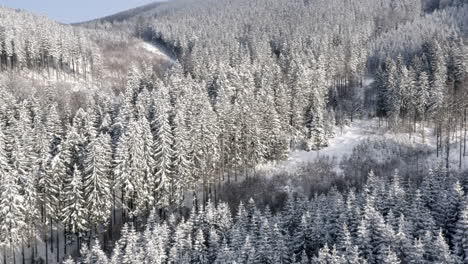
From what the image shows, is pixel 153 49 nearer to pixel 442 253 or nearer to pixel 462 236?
pixel 462 236

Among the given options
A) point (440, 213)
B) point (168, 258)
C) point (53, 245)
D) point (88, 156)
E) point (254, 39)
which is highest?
point (254, 39)

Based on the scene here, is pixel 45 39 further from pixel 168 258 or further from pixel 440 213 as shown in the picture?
pixel 440 213

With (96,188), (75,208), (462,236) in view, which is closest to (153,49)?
(96,188)

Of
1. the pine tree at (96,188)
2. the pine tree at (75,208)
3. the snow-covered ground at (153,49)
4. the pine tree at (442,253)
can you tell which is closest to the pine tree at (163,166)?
the pine tree at (96,188)

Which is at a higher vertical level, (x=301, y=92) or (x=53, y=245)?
(x=301, y=92)

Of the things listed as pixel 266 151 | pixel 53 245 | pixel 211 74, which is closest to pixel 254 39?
pixel 211 74

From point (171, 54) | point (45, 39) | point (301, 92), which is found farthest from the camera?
point (171, 54)

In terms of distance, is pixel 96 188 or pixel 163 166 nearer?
pixel 96 188

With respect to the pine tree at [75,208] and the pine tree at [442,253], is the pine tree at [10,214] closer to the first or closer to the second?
the pine tree at [75,208]

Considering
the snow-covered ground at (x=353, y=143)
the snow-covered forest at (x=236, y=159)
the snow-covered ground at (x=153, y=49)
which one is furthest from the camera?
the snow-covered ground at (x=153, y=49)
